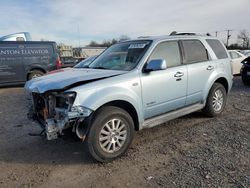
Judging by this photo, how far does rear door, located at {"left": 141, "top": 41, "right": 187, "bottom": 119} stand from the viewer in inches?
180

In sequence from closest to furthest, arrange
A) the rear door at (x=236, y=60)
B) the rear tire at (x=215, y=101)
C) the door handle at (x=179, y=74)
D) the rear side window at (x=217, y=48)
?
the door handle at (x=179, y=74), the rear tire at (x=215, y=101), the rear side window at (x=217, y=48), the rear door at (x=236, y=60)

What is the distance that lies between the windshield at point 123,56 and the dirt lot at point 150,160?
4.48ft

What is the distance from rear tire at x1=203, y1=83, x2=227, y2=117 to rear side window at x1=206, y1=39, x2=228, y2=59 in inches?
26.3

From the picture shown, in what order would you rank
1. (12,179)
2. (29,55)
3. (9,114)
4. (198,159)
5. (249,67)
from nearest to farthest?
(12,179)
(198,159)
(9,114)
(249,67)
(29,55)

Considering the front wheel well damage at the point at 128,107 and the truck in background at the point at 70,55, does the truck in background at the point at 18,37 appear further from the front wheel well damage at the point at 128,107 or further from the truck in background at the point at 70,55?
the front wheel well damage at the point at 128,107

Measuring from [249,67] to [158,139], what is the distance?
7.35m

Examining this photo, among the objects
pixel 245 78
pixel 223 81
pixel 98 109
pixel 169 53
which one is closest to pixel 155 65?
pixel 169 53

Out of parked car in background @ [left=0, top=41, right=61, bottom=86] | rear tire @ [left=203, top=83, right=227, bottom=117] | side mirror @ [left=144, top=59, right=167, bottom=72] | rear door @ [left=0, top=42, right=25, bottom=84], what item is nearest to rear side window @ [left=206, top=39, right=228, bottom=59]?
rear tire @ [left=203, top=83, right=227, bottom=117]

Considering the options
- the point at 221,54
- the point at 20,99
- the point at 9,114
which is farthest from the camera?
the point at 20,99

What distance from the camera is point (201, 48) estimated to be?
583cm

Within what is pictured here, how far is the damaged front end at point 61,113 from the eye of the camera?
3.73 metres

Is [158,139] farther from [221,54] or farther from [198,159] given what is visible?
[221,54]

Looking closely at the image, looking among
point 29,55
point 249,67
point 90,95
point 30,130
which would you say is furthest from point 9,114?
point 249,67

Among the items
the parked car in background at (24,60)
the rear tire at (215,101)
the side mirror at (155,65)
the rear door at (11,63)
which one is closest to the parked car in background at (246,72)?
the rear tire at (215,101)
